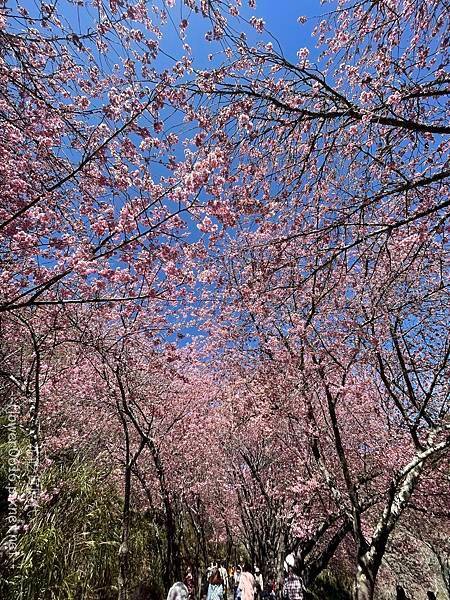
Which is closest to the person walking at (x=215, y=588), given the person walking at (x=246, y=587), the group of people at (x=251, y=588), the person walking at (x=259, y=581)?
the group of people at (x=251, y=588)

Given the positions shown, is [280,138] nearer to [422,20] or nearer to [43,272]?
[422,20]

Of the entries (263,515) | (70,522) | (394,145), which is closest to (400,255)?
(394,145)

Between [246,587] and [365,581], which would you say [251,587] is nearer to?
[246,587]

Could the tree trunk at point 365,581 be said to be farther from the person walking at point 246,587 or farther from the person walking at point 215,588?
the person walking at point 215,588

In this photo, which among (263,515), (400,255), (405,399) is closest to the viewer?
(400,255)

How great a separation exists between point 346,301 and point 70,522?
6.54 meters

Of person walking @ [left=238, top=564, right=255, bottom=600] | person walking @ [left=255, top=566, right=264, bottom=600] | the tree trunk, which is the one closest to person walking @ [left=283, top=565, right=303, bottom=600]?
person walking @ [left=238, top=564, right=255, bottom=600]

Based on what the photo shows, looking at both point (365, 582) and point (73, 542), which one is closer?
point (365, 582)

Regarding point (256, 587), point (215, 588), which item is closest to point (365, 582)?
point (215, 588)

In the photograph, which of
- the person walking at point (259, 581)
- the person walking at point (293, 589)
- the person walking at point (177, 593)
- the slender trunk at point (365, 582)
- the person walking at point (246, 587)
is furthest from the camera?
the person walking at point (259, 581)

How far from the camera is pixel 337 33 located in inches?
179

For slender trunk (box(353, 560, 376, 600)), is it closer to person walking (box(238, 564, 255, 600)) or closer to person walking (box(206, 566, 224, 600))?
person walking (box(238, 564, 255, 600))

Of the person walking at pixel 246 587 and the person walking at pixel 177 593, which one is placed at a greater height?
the person walking at pixel 177 593

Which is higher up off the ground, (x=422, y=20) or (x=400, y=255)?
(x=422, y=20)
